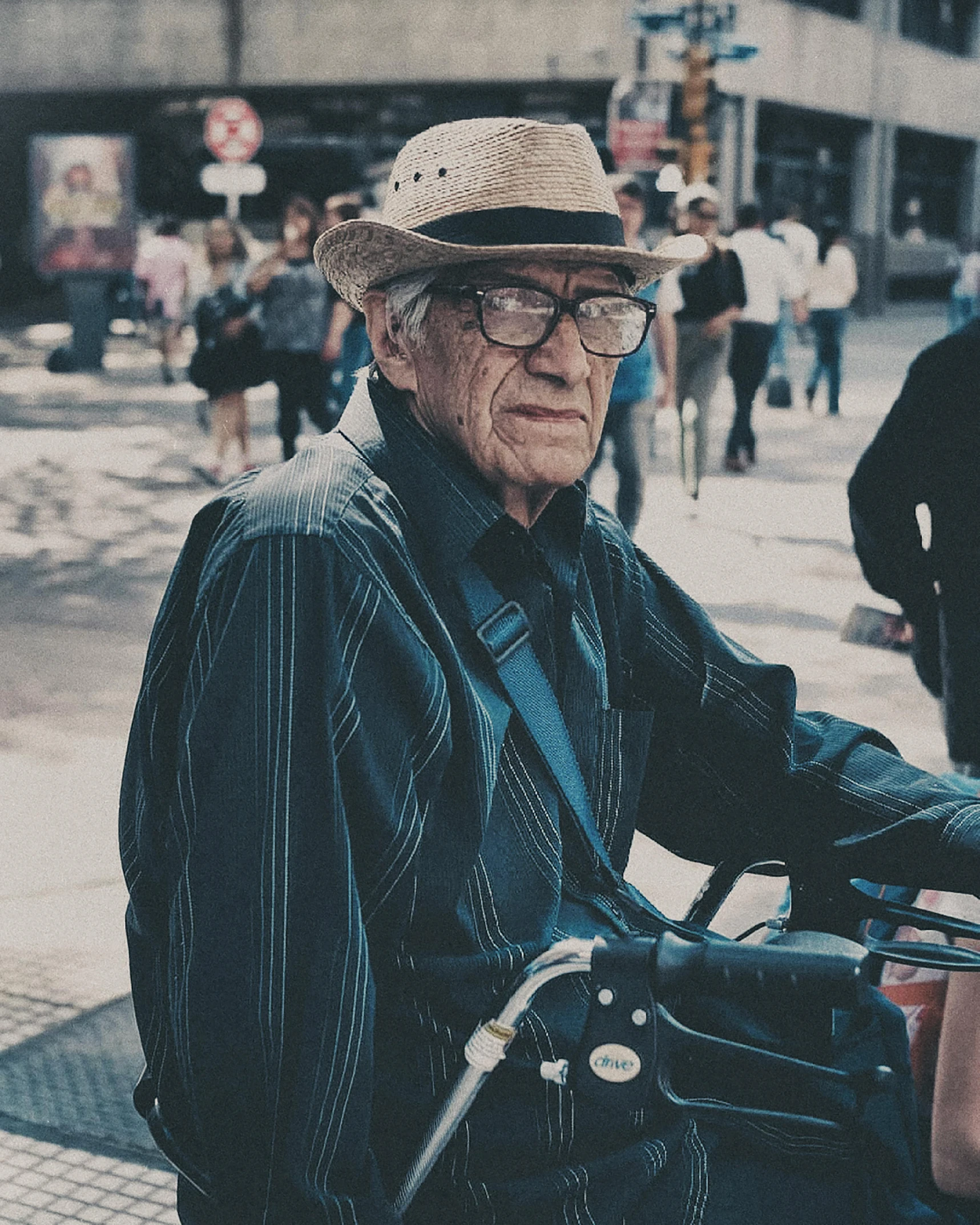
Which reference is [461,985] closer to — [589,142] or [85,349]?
[589,142]

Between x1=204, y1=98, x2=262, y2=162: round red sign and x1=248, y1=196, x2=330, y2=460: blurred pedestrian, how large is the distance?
978 cm

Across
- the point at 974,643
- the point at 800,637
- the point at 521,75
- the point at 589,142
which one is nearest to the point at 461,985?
the point at 589,142

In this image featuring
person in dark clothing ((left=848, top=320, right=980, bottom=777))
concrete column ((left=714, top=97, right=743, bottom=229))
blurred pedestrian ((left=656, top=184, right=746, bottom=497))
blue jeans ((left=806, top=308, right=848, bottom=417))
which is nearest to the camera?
person in dark clothing ((left=848, top=320, right=980, bottom=777))

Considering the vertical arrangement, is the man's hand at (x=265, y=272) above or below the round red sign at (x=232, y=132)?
below

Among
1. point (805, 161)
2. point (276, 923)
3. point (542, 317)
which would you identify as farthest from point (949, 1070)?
point (805, 161)

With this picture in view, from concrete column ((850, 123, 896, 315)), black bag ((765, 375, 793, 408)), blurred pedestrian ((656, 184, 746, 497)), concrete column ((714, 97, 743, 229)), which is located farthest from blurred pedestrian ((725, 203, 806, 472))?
concrete column ((850, 123, 896, 315))

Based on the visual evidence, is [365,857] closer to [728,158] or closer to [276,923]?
[276,923]

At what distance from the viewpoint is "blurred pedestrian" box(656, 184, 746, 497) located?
11469 millimetres

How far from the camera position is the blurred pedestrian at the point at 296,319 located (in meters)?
11.5

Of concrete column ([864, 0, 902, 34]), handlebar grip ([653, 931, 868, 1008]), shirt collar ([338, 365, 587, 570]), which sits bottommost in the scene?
handlebar grip ([653, 931, 868, 1008])

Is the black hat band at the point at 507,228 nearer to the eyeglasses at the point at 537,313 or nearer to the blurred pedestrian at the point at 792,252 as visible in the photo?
the eyeglasses at the point at 537,313

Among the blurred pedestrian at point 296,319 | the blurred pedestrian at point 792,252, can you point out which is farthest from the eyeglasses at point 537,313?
the blurred pedestrian at point 792,252

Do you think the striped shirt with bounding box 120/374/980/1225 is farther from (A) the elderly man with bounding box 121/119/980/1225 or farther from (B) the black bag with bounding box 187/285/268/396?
(B) the black bag with bounding box 187/285/268/396

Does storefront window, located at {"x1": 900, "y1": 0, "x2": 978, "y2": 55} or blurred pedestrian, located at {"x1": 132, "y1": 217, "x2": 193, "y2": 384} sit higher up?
storefront window, located at {"x1": 900, "y1": 0, "x2": 978, "y2": 55}
